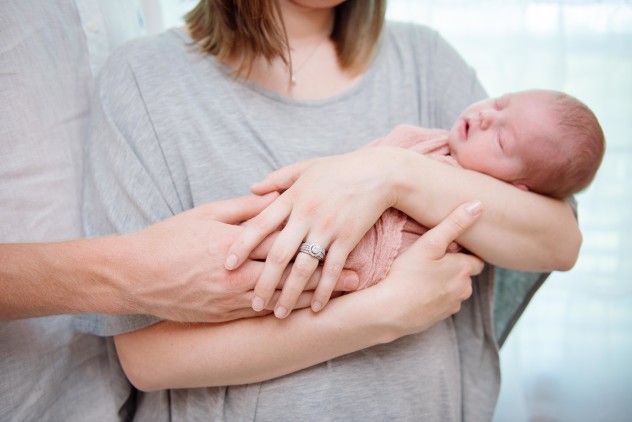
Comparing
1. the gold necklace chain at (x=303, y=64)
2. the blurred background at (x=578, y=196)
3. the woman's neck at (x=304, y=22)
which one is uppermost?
the woman's neck at (x=304, y=22)

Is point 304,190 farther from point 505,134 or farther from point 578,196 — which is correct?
point 578,196

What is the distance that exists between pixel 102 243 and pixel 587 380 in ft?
5.42

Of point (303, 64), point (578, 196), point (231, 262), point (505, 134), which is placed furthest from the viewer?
point (578, 196)

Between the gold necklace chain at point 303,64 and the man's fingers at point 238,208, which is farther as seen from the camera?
the gold necklace chain at point 303,64

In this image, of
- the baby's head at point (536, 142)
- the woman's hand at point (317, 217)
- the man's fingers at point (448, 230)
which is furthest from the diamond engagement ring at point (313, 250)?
the baby's head at point (536, 142)

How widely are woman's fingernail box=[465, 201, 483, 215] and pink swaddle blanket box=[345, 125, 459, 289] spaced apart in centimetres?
11

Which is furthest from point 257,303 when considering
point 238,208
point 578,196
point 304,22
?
point 578,196

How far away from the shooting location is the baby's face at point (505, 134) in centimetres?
97

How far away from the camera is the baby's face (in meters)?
0.97

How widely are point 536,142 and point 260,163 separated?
0.59 metres

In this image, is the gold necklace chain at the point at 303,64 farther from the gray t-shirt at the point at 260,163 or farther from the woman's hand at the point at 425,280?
the woman's hand at the point at 425,280

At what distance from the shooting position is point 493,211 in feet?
3.13

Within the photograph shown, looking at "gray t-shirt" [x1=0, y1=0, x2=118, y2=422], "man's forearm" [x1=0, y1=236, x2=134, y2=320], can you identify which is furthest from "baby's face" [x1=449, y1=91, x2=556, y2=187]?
"gray t-shirt" [x1=0, y1=0, x2=118, y2=422]

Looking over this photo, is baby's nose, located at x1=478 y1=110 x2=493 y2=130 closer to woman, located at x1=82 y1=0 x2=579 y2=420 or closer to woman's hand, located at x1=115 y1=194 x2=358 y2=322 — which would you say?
woman, located at x1=82 y1=0 x2=579 y2=420
